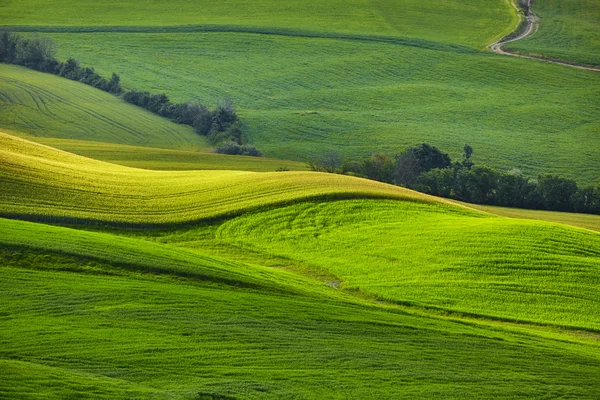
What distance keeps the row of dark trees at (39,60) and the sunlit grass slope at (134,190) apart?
4161 cm

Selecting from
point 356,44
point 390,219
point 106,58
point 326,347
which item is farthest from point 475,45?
point 326,347

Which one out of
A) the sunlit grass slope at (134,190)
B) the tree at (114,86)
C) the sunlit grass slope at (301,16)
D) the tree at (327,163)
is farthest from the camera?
the sunlit grass slope at (301,16)

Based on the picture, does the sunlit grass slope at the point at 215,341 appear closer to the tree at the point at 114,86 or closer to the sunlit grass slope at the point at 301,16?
the tree at the point at 114,86

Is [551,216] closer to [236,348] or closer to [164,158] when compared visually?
[164,158]

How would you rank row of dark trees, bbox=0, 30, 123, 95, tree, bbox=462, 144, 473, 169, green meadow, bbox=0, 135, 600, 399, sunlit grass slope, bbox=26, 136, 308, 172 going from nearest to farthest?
1. green meadow, bbox=0, 135, 600, 399
2. sunlit grass slope, bbox=26, 136, 308, 172
3. tree, bbox=462, 144, 473, 169
4. row of dark trees, bbox=0, 30, 123, 95

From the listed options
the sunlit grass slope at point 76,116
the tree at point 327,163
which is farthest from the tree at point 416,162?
the sunlit grass slope at point 76,116

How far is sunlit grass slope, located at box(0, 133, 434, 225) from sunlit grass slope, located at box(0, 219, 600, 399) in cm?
689

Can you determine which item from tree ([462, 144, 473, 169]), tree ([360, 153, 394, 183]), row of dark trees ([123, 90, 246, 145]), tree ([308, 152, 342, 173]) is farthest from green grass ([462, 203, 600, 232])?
row of dark trees ([123, 90, 246, 145])

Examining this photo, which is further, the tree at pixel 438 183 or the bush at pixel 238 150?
the bush at pixel 238 150

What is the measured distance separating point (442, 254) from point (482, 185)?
1067 inches

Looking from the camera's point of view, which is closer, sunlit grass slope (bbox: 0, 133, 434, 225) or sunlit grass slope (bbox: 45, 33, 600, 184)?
sunlit grass slope (bbox: 0, 133, 434, 225)

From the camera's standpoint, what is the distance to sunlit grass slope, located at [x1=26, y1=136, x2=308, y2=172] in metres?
60.1

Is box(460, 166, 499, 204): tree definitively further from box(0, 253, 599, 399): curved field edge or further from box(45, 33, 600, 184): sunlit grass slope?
box(0, 253, 599, 399): curved field edge

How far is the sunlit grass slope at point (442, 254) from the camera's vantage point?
3044cm
